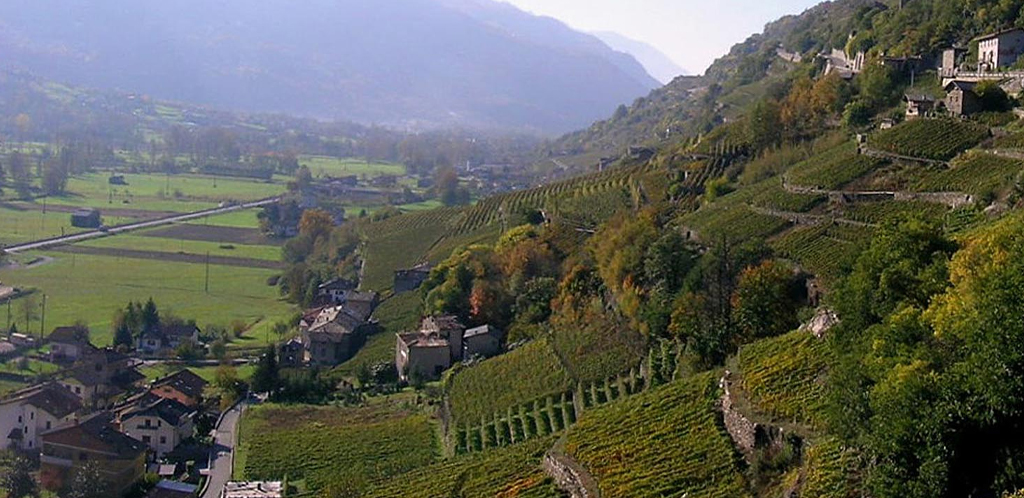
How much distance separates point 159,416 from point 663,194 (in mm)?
17225

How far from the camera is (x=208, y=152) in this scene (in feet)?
413

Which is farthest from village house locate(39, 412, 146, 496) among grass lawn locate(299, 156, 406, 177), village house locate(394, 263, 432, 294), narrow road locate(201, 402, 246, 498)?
grass lawn locate(299, 156, 406, 177)

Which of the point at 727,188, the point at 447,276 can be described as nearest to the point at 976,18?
the point at 727,188

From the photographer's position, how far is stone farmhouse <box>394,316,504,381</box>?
32844 millimetres

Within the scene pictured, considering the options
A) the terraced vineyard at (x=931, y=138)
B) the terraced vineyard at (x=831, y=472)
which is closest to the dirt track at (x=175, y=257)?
the terraced vineyard at (x=931, y=138)

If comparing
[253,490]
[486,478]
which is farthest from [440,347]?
[486,478]

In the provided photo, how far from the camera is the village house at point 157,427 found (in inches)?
1195

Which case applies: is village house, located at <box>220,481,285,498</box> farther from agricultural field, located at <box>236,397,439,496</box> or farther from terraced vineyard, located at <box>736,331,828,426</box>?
terraced vineyard, located at <box>736,331,828,426</box>

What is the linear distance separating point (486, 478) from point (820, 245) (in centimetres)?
936

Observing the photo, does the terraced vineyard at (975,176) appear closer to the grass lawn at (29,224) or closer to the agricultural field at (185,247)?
the agricultural field at (185,247)

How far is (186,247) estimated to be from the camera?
212 ft

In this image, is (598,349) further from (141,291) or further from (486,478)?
(141,291)

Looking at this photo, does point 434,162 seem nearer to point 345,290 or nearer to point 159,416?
point 345,290

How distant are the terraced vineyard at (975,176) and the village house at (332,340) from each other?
2022 centimetres
